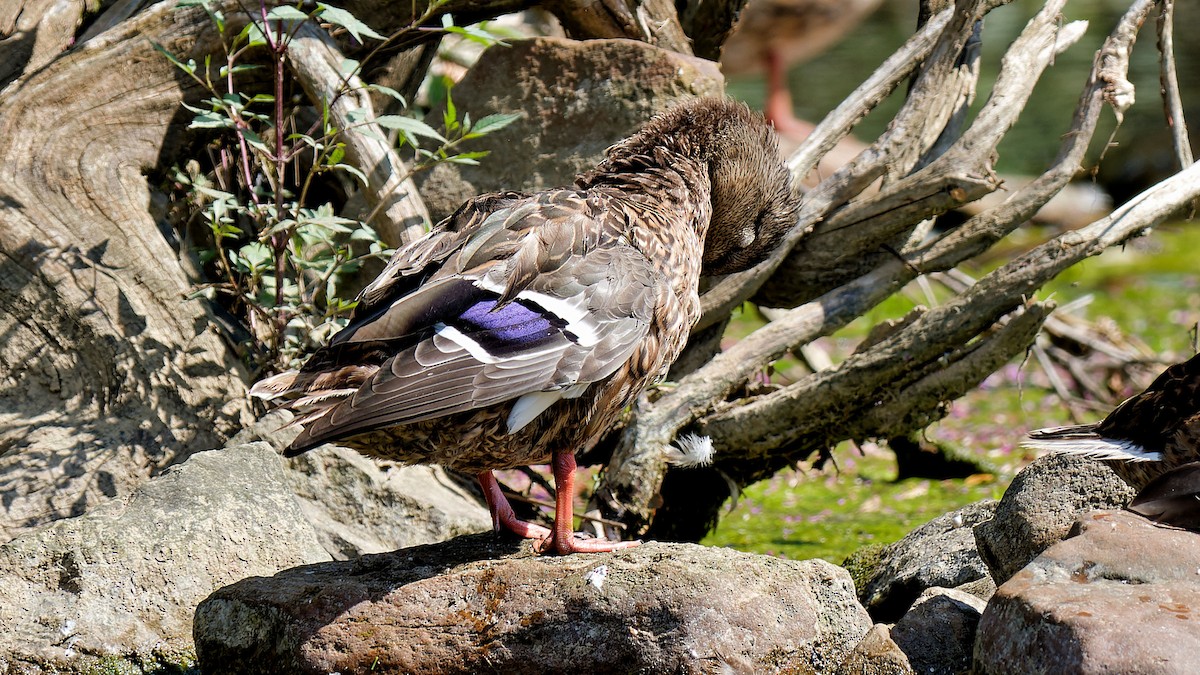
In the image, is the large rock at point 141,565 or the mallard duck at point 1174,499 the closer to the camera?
the mallard duck at point 1174,499

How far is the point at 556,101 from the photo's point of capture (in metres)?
5.24

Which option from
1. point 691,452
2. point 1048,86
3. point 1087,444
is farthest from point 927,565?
point 1048,86

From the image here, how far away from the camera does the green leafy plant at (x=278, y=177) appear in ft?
14.2

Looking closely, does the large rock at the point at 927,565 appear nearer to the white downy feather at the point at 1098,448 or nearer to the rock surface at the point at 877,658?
the white downy feather at the point at 1098,448

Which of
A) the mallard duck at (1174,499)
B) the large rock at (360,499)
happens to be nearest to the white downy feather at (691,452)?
the large rock at (360,499)

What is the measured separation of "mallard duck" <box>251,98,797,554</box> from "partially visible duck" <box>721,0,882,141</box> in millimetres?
8039

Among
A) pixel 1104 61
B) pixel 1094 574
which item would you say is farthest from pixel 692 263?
pixel 1104 61

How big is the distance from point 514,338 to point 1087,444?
1.87 m

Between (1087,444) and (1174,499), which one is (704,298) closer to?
(1087,444)

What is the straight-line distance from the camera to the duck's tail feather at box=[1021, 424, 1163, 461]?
148 inches

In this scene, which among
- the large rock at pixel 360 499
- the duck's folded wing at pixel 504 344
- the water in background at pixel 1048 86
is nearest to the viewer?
the duck's folded wing at pixel 504 344

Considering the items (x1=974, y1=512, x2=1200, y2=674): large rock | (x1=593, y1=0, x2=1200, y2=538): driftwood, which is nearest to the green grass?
(x1=593, y1=0, x2=1200, y2=538): driftwood

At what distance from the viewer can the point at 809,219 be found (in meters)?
5.19

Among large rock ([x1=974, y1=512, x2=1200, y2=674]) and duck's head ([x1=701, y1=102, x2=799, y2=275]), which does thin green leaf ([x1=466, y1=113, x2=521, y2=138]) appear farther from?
large rock ([x1=974, y1=512, x2=1200, y2=674])
